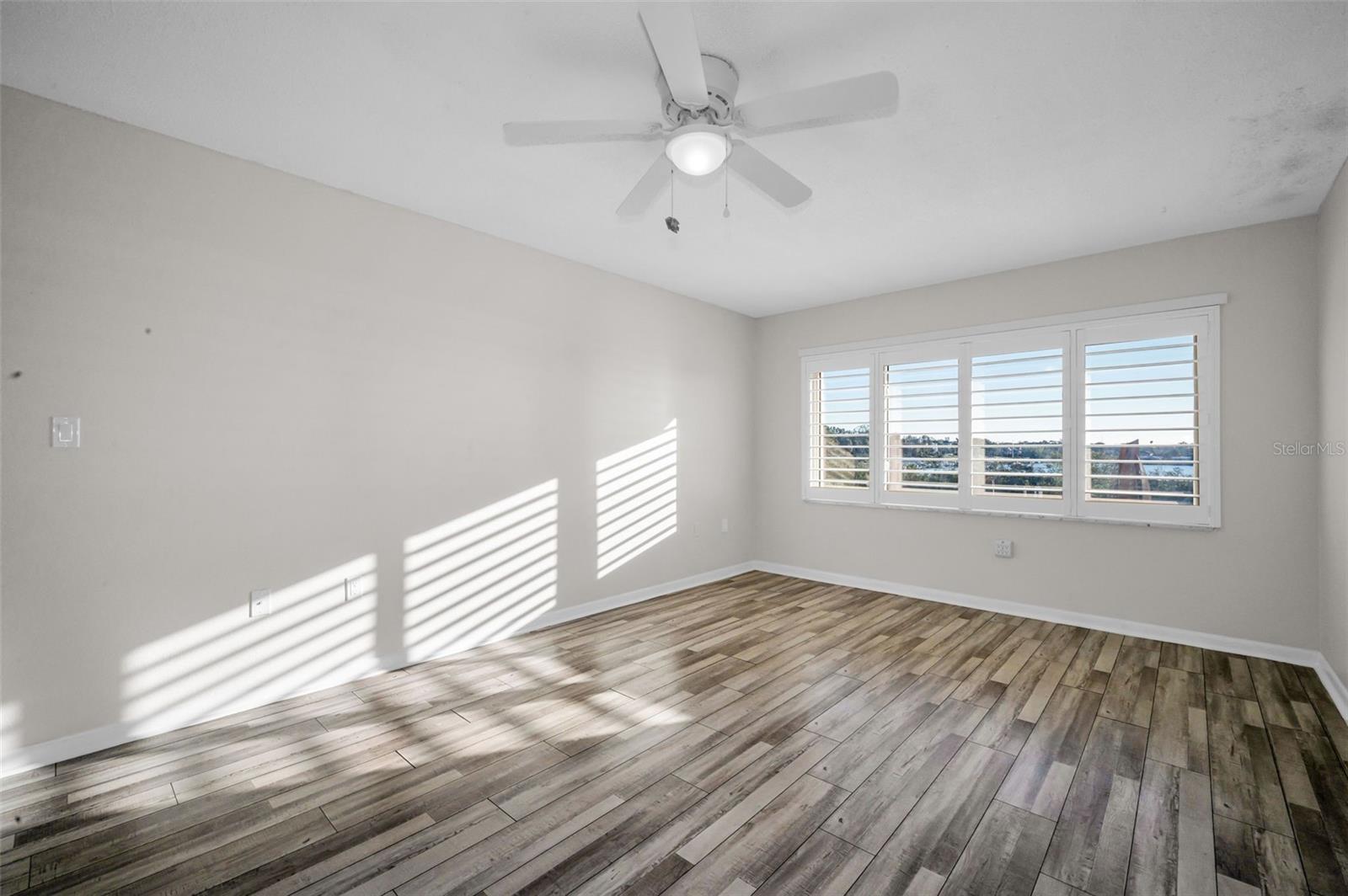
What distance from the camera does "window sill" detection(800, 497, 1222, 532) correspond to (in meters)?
3.77

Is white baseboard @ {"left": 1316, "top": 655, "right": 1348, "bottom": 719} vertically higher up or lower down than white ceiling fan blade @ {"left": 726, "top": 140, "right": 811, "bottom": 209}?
lower down

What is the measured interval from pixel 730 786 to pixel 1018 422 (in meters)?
3.55

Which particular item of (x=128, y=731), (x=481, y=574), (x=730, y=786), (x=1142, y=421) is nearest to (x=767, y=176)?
(x=730, y=786)

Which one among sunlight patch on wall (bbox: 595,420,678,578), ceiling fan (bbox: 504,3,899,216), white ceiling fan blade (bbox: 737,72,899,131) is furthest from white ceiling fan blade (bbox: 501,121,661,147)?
sunlight patch on wall (bbox: 595,420,678,578)

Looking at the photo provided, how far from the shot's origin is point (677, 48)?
1.67 metres

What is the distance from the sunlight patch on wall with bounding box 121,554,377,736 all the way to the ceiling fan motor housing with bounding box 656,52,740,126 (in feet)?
8.86

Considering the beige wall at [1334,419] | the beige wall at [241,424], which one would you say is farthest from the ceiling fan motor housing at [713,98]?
the beige wall at [1334,419]

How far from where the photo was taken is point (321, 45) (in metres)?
2.06

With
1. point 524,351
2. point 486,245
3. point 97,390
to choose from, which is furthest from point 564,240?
point 97,390

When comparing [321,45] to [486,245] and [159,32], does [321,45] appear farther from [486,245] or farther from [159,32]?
[486,245]

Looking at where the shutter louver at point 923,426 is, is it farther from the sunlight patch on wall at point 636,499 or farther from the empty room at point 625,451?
the sunlight patch on wall at point 636,499

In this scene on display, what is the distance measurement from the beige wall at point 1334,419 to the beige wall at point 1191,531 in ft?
0.49

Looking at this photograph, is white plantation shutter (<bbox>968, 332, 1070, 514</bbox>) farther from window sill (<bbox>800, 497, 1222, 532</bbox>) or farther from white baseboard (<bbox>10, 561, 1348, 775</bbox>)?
white baseboard (<bbox>10, 561, 1348, 775</bbox>)

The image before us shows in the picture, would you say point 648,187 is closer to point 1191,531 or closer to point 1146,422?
point 1146,422
